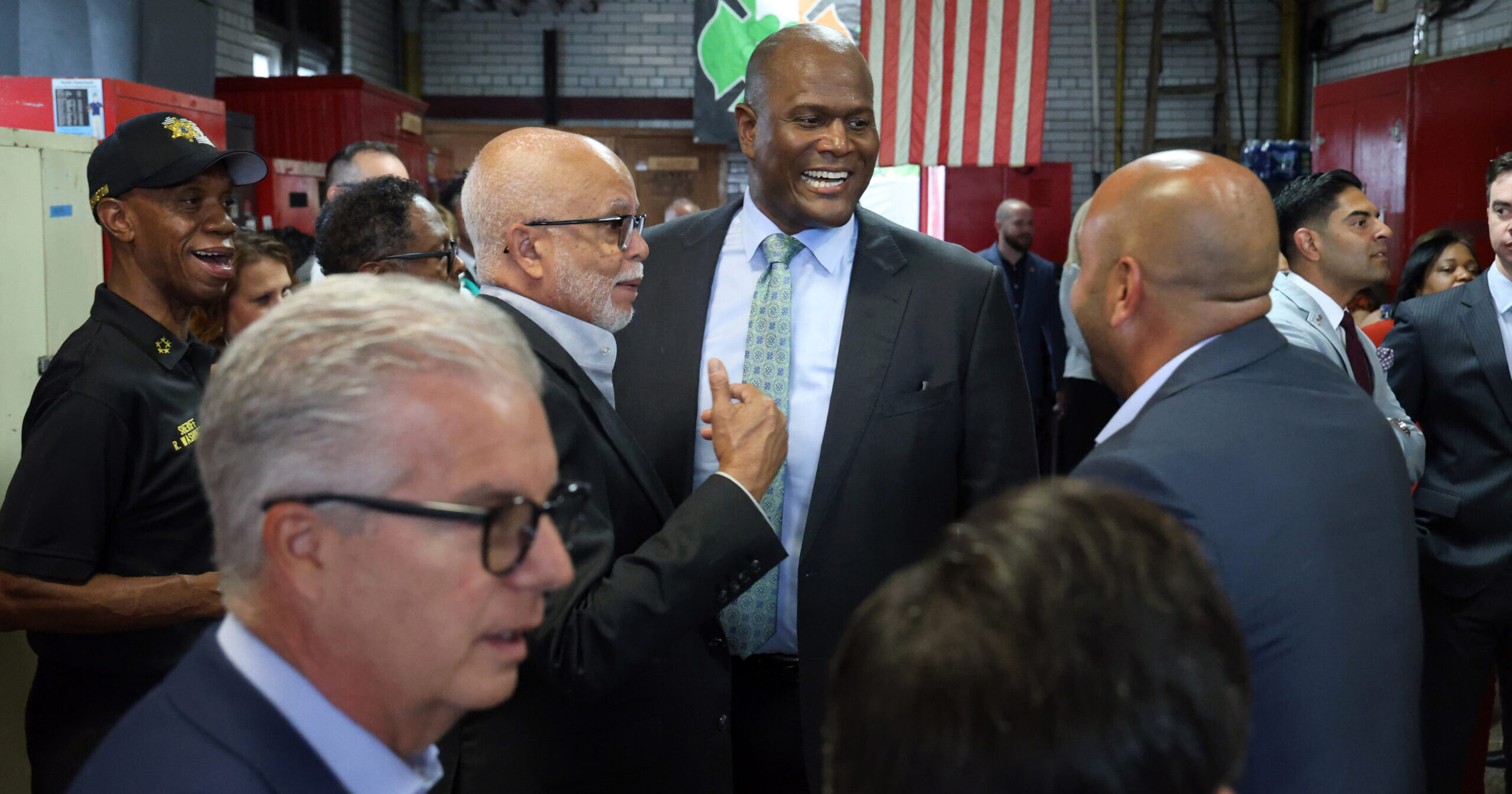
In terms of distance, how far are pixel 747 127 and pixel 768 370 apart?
56cm

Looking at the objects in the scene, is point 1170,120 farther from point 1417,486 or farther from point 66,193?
point 66,193

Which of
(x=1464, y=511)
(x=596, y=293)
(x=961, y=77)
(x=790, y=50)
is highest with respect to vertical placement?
(x=961, y=77)

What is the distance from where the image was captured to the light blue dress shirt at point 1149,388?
4.74 ft

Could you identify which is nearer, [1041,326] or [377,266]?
[377,266]

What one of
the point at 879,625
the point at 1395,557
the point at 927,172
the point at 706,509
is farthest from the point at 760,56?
the point at 927,172

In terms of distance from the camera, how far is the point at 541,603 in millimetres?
1019

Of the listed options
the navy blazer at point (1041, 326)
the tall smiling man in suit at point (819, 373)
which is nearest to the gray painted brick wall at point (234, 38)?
the navy blazer at point (1041, 326)

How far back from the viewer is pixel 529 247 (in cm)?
171

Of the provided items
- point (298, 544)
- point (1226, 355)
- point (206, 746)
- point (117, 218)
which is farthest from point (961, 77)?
point (206, 746)

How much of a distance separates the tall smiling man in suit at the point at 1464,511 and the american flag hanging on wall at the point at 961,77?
326 centimetres

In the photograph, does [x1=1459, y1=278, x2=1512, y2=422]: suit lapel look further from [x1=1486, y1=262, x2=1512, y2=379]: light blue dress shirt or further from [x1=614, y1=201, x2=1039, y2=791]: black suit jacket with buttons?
[x1=614, y1=201, x2=1039, y2=791]: black suit jacket with buttons

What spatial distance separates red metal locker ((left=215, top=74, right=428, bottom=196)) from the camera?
6.24 metres

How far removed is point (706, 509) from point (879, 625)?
0.79 metres

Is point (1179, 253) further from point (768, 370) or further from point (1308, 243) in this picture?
point (1308, 243)
